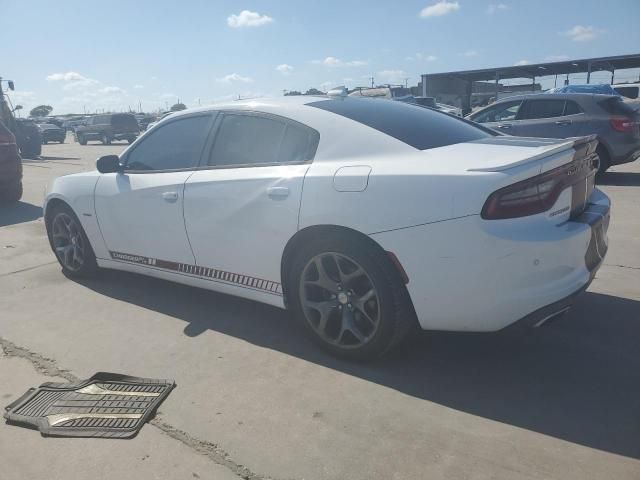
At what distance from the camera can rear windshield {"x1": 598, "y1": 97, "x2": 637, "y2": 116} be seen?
8.49 m

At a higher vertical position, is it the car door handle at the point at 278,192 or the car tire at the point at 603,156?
the car door handle at the point at 278,192

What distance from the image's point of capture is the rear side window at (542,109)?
8.99 m

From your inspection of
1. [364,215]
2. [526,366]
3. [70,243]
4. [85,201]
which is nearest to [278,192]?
[364,215]

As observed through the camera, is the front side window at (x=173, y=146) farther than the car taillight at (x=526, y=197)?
Yes

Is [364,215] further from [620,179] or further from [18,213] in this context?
[620,179]

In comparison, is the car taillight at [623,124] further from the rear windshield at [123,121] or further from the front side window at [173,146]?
the rear windshield at [123,121]

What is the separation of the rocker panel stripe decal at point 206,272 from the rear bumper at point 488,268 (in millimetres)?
906

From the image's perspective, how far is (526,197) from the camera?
242 cm

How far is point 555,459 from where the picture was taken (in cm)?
211

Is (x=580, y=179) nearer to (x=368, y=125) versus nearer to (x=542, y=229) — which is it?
(x=542, y=229)

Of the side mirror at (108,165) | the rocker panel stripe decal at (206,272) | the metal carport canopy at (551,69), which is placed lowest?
the rocker panel stripe decal at (206,272)

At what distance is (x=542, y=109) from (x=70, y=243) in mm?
8068

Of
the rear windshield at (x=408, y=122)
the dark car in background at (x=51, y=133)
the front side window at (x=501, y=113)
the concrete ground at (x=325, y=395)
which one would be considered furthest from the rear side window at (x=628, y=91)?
the dark car in background at (x=51, y=133)

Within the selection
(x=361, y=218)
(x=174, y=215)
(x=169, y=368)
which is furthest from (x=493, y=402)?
(x=174, y=215)
